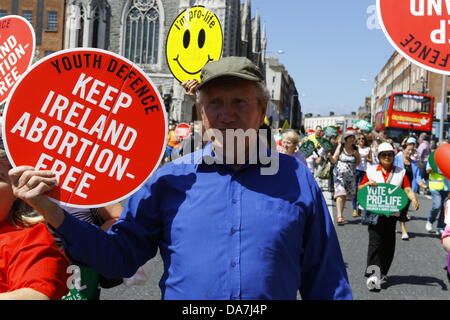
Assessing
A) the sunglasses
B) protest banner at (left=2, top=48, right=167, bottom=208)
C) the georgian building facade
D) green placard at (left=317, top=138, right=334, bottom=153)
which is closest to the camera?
protest banner at (left=2, top=48, right=167, bottom=208)

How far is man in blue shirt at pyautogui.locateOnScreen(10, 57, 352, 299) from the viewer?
7.15 ft

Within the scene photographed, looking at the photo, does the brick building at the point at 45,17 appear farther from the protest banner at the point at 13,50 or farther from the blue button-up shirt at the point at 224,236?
the blue button-up shirt at the point at 224,236

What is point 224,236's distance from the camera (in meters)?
2.20

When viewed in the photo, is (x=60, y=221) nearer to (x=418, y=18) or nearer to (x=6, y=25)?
(x=418, y=18)

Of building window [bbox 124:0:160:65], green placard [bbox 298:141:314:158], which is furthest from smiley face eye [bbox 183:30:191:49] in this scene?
building window [bbox 124:0:160:65]

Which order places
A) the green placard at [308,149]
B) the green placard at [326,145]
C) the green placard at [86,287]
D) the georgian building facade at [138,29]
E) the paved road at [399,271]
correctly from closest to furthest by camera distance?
the green placard at [86,287], the paved road at [399,271], the green placard at [308,149], the green placard at [326,145], the georgian building facade at [138,29]

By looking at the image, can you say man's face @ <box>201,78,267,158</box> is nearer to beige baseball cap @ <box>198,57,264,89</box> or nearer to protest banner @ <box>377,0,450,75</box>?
beige baseball cap @ <box>198,57,264,89</box>

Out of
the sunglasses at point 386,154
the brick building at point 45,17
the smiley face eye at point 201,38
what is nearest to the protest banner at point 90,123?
the smiley face eye at point 201,38

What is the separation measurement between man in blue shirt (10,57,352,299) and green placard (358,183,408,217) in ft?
16.3

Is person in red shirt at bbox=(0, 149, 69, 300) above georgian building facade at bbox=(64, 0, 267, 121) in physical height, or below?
below

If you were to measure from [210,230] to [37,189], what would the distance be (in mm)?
593

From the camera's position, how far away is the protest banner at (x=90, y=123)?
226cm

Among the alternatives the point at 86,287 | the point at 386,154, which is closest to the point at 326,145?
the point at 386,154

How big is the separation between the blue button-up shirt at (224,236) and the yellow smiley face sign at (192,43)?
307cm
